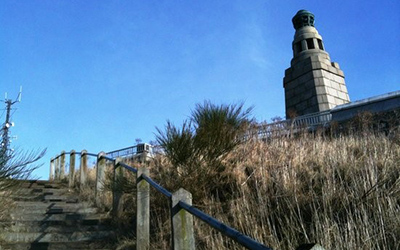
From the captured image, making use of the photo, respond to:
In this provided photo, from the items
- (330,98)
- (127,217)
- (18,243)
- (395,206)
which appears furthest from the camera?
(330,98)

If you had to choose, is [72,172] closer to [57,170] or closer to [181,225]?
[57,170]

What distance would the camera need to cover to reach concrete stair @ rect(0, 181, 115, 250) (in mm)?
4922

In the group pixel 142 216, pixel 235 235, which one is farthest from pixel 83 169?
pixel 235 235

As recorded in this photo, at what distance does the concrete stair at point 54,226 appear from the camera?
492 centimetres

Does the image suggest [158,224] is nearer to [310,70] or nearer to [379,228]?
[379,228]

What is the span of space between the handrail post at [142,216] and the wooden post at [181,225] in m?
1.66

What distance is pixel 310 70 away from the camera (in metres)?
23.9

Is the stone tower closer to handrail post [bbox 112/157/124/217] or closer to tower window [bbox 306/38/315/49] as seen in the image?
tower window [bbox 306/38/315/49]

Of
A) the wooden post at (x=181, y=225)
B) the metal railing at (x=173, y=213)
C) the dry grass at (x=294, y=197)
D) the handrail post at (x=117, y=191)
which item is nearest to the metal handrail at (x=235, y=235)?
the metal railing at (x=173, y=213)

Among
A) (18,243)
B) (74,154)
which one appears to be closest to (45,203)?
(18,243)

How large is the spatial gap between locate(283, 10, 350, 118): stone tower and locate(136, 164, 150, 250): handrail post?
60.4ft

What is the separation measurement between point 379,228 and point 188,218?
2.01 m

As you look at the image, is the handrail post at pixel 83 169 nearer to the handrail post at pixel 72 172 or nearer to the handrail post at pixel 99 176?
the handrail post at pixel 72 172

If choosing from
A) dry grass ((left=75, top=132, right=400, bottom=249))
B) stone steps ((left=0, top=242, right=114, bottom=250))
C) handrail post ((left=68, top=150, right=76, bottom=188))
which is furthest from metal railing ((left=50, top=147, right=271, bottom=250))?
handrail post ((left=68, top=150, right=76, bottom=188))
